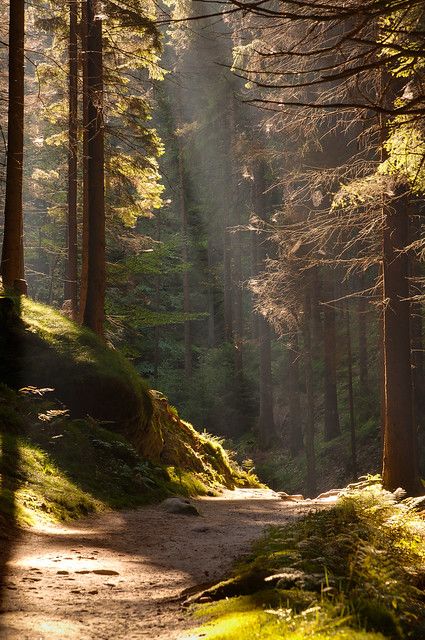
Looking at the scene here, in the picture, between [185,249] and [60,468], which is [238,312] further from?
[60,468]

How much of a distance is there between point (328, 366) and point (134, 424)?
14295mm

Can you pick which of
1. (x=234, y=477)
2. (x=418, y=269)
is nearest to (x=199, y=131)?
(x=418, y=269)

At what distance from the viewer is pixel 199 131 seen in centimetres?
3594

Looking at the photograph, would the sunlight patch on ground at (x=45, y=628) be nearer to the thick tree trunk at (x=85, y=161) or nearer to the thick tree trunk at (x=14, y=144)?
the thick tree trunk at (x=14, y=144)

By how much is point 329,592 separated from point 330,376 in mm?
22603

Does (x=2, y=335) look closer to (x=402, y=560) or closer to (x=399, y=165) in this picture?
(x=399, y=165)

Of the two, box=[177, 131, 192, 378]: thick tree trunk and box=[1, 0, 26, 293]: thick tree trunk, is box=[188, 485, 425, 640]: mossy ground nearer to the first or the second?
box=[1, 0, 26, 293]: thick tree trunk

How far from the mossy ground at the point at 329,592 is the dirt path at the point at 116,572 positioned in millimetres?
436

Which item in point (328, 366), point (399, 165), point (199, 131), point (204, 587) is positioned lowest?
point (204, 587)

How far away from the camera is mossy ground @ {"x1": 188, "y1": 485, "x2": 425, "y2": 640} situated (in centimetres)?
307

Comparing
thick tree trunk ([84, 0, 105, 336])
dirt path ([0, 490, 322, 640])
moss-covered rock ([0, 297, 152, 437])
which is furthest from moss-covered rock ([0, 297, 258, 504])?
dirt path ([0, 490, 322, 640])

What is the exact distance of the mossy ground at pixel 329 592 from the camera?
307 centimetres

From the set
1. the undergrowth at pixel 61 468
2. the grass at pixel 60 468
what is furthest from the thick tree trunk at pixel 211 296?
the grass at pixel 60 468

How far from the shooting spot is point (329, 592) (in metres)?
3.62
